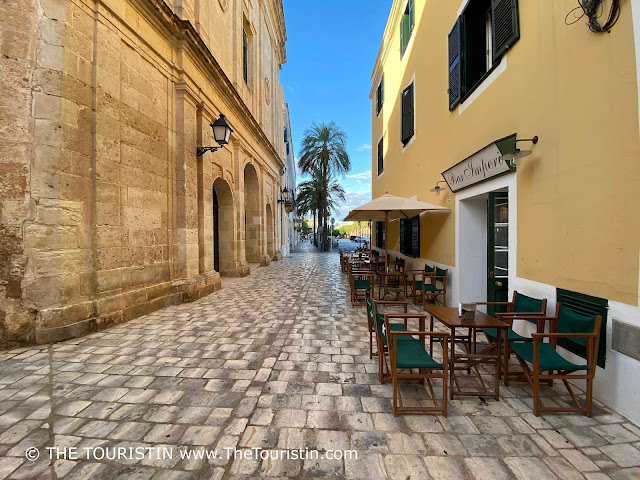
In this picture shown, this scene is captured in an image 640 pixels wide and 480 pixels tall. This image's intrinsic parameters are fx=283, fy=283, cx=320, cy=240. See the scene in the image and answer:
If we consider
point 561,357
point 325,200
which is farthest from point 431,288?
point 325,200

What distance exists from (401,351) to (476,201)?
3.82m

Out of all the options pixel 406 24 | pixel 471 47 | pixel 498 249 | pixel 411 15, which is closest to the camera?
pixel 498 249

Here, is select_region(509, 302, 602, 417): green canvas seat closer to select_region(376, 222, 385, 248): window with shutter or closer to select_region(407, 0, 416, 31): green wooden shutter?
select_region(407, 0, 416, 31): green wooden shutter

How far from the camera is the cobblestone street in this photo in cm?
184

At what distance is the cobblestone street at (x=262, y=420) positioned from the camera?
1.84m

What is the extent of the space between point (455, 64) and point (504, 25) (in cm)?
130

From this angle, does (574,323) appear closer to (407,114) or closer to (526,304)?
(526,304)

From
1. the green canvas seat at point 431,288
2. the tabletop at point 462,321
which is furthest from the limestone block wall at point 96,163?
the green canvas seat at point 431,288

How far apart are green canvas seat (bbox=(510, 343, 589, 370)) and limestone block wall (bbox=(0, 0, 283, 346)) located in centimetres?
558

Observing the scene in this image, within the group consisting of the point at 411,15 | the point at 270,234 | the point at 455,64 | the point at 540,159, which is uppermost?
the point at 411,15

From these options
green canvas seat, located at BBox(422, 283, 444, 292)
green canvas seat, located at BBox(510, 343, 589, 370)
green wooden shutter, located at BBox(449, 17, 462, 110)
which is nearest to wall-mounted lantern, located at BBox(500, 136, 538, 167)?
green canvas seat, located at BBox(510, 343, 589, 370)

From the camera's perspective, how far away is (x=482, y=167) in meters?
4.35

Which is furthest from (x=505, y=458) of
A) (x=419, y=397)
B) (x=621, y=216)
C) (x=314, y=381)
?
(x=621, y=216)

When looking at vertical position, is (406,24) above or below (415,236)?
above
